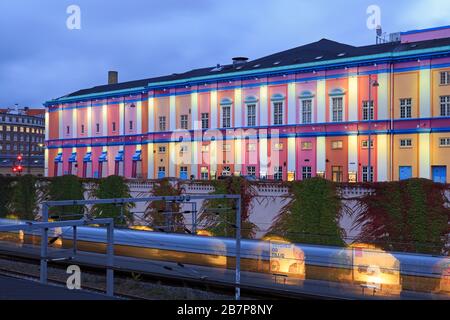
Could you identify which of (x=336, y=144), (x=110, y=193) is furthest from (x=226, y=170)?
(x=110, y=193)

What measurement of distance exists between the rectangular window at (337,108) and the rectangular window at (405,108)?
6559 mm

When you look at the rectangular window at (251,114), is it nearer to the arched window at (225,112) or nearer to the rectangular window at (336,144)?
the arched window at (225,112)

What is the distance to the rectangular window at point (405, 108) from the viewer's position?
5691cm

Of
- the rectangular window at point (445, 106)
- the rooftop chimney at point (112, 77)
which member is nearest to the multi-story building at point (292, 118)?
the rectangular window at point (445, 106)

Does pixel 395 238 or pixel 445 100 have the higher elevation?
pixel 445 100

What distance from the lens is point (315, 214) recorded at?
1270 inches

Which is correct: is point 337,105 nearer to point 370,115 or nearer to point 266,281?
point 370,115

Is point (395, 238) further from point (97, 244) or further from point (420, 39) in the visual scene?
point (420, 39)

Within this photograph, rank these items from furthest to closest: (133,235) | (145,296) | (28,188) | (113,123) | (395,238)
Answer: (113,123) < (28,188) < (133,235) < (395,238) < (145,296)

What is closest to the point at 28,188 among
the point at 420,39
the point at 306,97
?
the point at 306,97

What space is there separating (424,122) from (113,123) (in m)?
47.1

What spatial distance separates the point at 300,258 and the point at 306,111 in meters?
40.7

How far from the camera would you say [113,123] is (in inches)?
3393

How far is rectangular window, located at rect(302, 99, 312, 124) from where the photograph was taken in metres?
64.2
